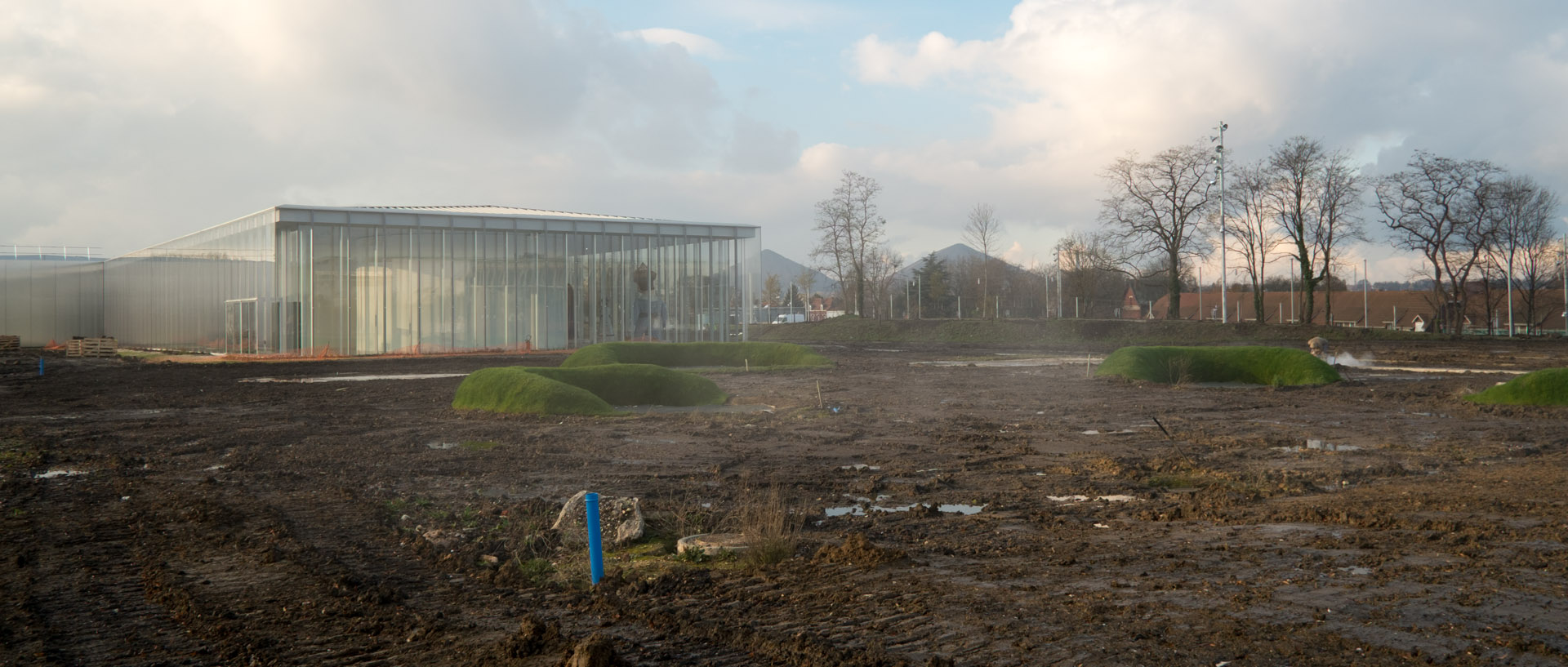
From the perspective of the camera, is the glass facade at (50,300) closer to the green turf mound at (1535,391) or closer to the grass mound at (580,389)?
the grass mound at (580,389)

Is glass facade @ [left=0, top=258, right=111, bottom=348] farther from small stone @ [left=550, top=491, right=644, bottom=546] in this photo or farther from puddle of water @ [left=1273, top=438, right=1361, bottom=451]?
puddle of water @ [left=1273, top=438, right=1361, bottom=451]

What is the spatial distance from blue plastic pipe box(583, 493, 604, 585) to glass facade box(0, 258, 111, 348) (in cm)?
6935

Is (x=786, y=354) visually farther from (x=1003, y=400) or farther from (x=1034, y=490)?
(x=1034, y=490)

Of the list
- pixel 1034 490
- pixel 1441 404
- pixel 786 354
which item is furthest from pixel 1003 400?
pixel 786 354

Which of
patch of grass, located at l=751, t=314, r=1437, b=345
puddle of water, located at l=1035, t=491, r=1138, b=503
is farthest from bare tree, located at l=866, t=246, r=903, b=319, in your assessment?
puddle of water, located at l=1035, t=491, r=1138, b=503

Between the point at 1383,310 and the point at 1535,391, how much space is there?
6826 cm

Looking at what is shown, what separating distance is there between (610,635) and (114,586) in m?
3.17

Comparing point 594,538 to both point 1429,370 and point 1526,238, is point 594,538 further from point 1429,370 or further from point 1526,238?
point 1526,238

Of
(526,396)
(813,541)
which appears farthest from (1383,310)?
(813,541)

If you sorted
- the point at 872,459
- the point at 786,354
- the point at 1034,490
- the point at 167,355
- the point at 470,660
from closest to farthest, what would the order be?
the point at 470,660 < the point at 1034,490 < the point at 872,459 < the point at 786,354 < the point at 167,355

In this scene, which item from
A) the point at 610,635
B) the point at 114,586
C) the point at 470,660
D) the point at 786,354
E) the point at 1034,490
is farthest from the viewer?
the point at 786,354

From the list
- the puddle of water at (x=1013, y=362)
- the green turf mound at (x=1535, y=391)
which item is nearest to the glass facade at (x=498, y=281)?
the puddle of water at (x=1013, y=362)

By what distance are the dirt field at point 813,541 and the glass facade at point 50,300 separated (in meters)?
56.6

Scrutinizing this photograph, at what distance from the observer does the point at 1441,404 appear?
56.2 ft
